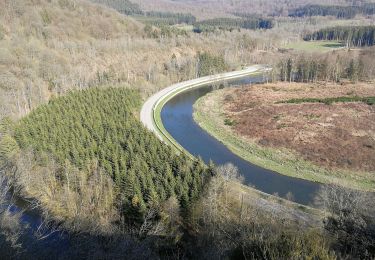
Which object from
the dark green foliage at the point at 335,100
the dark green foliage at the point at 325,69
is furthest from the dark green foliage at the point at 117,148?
the dark green foliage at the point at 325,69

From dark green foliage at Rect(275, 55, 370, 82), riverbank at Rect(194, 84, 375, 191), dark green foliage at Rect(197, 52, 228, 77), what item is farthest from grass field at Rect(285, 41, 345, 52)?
riverbank at Rect(194, 84, 375, 191)

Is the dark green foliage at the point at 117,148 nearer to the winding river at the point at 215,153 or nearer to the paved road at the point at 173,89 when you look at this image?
the paved road at the point at 173,89

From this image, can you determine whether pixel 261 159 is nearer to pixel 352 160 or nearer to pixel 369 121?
pixel 352 160

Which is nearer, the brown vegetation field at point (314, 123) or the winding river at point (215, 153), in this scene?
the winding river at point (215, 153)

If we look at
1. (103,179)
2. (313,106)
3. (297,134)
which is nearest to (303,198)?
(297,134)

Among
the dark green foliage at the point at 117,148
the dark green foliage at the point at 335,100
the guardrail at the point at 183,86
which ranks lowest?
the guardrail at the point at 183,86

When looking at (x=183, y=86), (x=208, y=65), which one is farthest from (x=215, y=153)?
(x=208, y=65)

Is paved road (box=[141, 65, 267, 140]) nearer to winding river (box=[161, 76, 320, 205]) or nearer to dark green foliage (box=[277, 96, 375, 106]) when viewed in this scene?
winding river (box=[161, 76, 320, 205])
